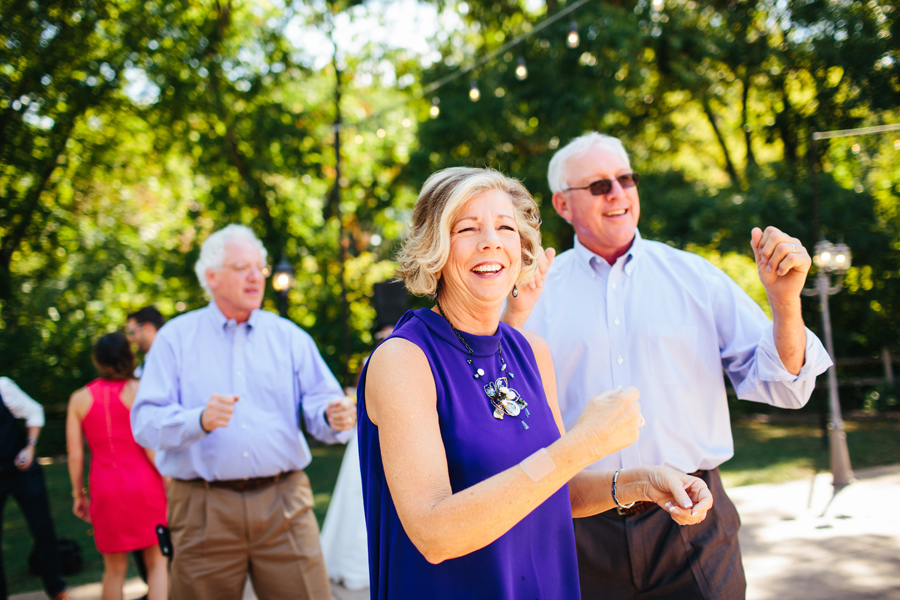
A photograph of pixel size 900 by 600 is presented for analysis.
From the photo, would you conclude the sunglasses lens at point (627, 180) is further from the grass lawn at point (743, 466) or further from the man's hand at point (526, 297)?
the grass lawn at point (743, 466)

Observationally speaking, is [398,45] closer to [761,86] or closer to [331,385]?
[761,86]

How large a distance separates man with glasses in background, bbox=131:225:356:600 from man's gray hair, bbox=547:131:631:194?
1484 mm

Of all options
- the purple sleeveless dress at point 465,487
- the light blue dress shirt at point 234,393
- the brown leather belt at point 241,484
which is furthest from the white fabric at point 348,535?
the purple sleeveless dress at point 465,487

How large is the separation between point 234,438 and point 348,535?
2.82 meters

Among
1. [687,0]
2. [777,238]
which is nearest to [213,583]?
[777,238]

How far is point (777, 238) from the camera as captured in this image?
1904 millimetres

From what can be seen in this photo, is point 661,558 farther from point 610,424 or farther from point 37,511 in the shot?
point 37,511

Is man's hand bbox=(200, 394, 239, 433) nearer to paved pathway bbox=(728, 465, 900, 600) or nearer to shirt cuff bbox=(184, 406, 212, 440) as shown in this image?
shirt cuff bbox=(184, 406, 212, 440)

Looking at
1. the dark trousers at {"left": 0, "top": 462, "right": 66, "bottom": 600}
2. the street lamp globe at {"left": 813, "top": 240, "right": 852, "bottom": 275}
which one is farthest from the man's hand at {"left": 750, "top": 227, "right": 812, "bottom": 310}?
the street lamp globe at {"left": 813, "top": 240, "right": 852, "bottom": 275}

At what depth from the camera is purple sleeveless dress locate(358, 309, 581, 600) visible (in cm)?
145

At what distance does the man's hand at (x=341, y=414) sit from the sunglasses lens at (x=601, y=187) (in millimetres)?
1546

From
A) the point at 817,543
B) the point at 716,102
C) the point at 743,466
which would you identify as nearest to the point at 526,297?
the point at 817,543

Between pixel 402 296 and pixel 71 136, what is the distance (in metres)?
10.5

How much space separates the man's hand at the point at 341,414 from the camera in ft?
10.4
